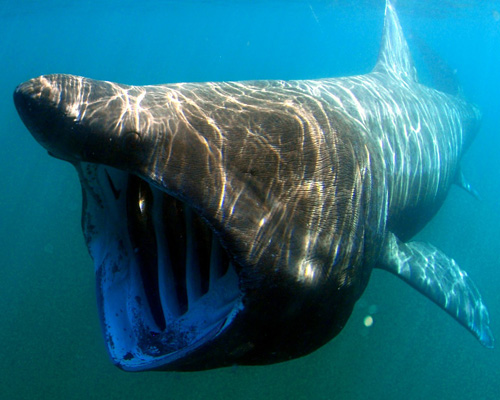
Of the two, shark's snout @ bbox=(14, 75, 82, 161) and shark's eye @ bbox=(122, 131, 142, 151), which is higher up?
shark's snout @ bbox=(14, 75, 82, 161)

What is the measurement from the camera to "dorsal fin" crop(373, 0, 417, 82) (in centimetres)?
701

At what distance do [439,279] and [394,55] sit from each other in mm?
4628

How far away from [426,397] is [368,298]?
8.07 feet

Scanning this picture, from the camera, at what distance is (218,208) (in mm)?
2082

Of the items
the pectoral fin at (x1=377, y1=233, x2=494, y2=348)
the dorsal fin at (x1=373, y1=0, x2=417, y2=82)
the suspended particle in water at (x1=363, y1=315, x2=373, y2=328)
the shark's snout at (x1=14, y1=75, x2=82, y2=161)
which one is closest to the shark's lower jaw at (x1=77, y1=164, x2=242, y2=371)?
the shark's snout at (x1=14, y1=75, x2=82, y2=161)

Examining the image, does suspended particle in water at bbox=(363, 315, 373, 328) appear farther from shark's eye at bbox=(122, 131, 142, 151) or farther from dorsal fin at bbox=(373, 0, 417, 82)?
shark's eye at bbox=(122, 131, 142, 151)

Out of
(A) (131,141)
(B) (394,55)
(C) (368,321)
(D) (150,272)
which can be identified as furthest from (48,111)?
(C) (368,321)

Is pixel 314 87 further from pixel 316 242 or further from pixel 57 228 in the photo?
pixel 57 228

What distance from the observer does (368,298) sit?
32.3 feet

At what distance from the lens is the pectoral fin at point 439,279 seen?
175 inches

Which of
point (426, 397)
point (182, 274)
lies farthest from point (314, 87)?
point (426, 397)

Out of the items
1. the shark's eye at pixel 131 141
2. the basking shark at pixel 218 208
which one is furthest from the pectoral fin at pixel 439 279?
the shark's eye at pixel 131 141

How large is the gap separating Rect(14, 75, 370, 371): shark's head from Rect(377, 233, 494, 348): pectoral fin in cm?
152

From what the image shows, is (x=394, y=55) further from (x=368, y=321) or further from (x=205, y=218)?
(x=205, y=218)
